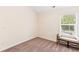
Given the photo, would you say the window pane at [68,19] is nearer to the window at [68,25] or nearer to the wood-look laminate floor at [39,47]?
the window at [68,25]

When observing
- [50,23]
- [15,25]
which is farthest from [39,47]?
[15,25]

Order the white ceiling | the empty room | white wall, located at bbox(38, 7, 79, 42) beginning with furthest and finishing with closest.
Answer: white wall, located at bbox(38, 7, 79, 42) → the empty room → the white ceiling

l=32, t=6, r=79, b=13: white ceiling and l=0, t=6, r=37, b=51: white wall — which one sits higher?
l=32, t=6, r=79, b=13: white ceiling

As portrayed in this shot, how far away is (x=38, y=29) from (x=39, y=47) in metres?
0.39

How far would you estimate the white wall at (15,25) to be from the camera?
1903mm

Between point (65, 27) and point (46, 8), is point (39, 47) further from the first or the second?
point (46, 8)

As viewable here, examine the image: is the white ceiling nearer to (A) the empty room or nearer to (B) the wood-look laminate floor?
(A) the empty room

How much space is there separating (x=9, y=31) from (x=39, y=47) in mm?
731

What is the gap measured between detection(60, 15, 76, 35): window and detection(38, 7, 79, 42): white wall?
102 millimetres

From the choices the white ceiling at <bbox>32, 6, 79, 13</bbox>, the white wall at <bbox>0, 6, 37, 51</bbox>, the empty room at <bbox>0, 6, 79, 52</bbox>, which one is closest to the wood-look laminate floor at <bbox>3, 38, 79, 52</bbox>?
the empty room at <bbox>0, 6, 79, 52</bbox>

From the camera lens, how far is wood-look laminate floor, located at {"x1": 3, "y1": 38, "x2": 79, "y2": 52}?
1787 mm

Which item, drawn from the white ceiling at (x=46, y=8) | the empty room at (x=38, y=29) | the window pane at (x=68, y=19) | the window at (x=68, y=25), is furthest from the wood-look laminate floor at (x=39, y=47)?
the white ceiling at (x=46, y=8)
